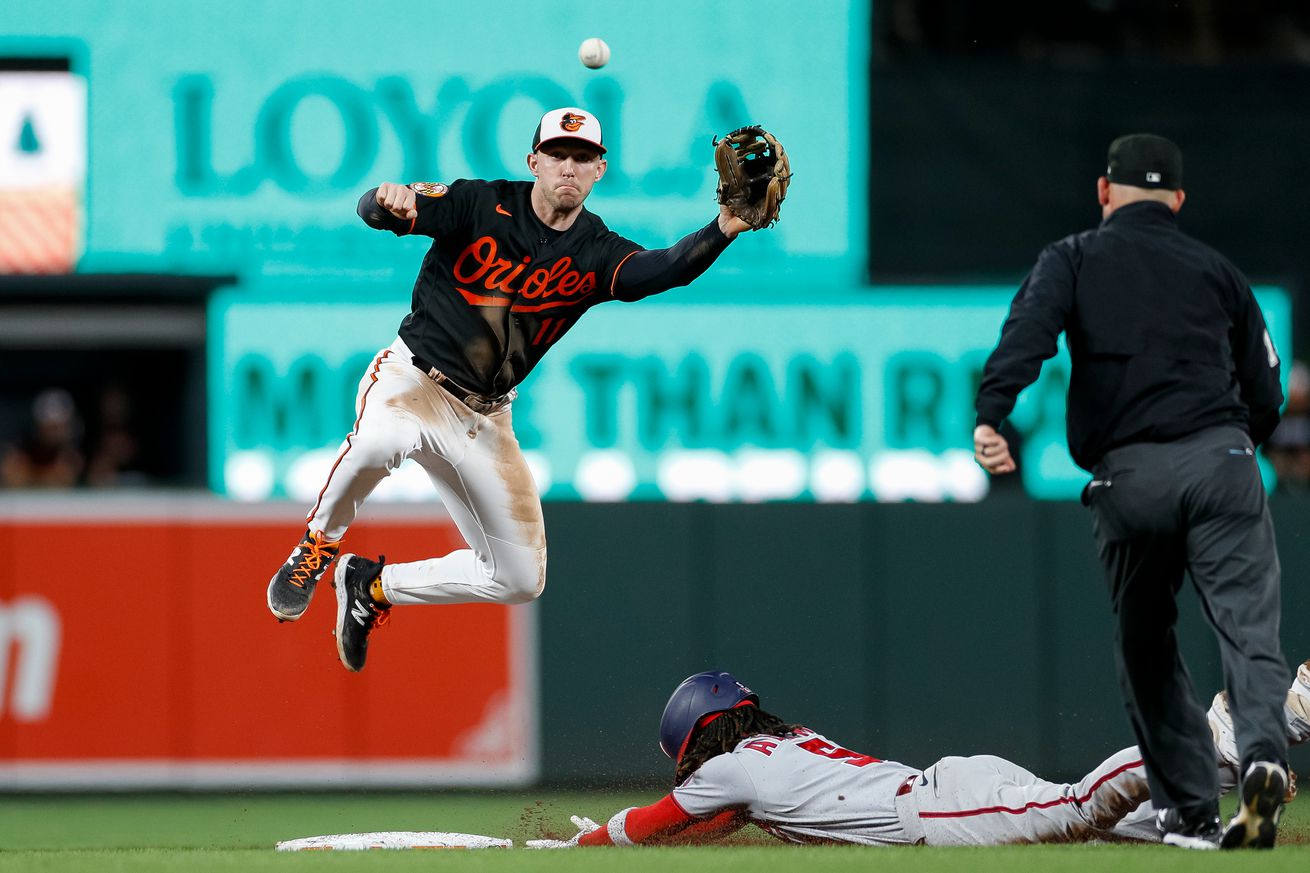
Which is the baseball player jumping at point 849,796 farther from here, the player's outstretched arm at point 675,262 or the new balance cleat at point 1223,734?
the player's outstretched arm at point 675,262

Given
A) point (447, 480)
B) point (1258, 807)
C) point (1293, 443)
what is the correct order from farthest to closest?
point (1293, 443)
point (447, 480)
point (1258, 807)

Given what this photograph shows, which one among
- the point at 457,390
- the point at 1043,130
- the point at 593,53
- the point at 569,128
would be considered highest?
the point at 1043,130

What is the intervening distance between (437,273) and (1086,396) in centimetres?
216

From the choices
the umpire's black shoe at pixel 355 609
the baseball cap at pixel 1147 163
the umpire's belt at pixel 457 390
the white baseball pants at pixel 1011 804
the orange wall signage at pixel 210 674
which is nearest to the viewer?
the baseball cap at pixel 1147 163

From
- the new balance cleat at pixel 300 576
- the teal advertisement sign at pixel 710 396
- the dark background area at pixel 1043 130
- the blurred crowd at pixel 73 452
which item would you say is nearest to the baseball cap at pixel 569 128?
the new balance cleat at pixel 300 576

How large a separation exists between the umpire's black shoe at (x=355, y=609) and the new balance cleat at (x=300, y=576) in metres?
0.24

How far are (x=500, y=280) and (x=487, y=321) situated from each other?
140 mm

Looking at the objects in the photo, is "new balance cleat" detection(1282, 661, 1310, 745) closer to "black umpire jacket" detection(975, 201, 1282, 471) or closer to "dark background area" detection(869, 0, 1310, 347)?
"black umpire jacket" detection(975, 201, 1282, 471)

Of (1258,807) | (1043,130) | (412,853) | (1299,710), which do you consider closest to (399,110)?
(1043,130)

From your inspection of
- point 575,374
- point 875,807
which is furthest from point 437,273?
point 575,374

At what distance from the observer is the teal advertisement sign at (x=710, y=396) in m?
11.1

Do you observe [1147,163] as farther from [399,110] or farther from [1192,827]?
[399,110]

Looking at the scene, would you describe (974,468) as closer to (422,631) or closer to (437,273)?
(422,631)

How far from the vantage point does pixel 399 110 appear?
11406 millimetres
